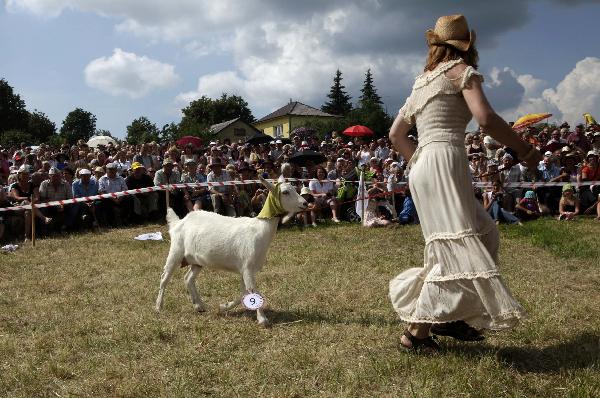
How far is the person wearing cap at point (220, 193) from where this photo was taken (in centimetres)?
1412

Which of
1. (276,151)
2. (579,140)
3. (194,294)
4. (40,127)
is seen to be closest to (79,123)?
(40,127)

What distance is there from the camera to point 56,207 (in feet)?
43.3

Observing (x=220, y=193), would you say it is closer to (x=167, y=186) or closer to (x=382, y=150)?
(x=167, y=186)

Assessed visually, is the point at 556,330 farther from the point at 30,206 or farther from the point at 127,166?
the point at 127,166

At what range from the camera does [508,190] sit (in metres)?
14.9

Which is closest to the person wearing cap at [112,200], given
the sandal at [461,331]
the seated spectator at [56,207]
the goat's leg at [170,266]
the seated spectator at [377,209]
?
the seated spectator at [56,207]

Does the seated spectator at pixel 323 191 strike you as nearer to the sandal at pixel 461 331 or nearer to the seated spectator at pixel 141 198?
the seated spectator at pixel 141 198

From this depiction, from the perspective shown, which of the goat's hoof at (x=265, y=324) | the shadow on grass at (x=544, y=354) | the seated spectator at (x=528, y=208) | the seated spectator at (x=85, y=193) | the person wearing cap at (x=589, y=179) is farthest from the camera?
the person wearing cap at (x=589, y=179)

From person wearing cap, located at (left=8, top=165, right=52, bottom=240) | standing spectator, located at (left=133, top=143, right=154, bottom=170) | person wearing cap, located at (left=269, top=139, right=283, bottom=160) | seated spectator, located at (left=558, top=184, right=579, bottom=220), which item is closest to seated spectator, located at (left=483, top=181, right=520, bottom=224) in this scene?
seated spectator, located at (left=558, top=184, right=579, bottom=220)

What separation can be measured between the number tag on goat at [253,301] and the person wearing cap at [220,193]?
820 cm

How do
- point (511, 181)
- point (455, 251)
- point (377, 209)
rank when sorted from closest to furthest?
point (455, 251) → point (377, 209) → point (511, 181)

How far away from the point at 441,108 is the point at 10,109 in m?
69.2

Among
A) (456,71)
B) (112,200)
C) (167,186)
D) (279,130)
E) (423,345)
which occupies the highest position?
(279,130)

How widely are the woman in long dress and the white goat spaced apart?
6.44ft
